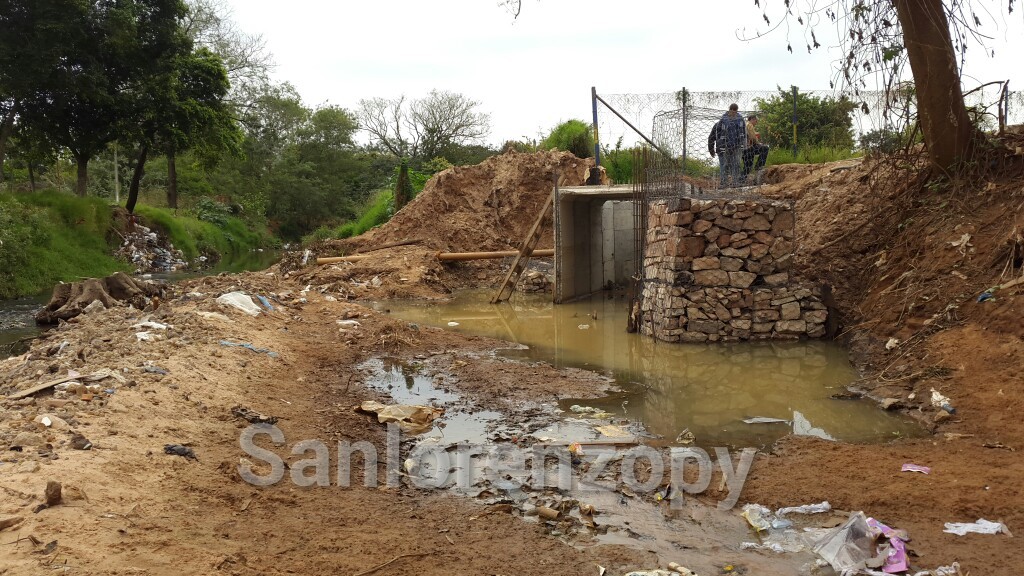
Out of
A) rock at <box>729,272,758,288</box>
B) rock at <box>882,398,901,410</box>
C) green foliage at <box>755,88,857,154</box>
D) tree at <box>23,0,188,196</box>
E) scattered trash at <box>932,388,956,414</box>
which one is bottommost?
rock at <box>882,398,901,410</box>

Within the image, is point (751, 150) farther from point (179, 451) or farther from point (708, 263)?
point (179, 451)

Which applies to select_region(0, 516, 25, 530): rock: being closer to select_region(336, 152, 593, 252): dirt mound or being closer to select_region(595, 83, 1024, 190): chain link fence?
select_region(595, 83, 1024, 190): chain link fence

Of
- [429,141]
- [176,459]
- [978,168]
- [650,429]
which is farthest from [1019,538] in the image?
[429,141]

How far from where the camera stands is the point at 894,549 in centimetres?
390

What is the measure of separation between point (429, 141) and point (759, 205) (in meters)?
36.4

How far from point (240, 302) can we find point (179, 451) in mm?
6469

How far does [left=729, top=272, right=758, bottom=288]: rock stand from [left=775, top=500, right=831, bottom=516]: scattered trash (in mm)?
6346

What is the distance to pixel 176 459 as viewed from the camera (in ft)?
15.5

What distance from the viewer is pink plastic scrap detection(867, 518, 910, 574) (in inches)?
149

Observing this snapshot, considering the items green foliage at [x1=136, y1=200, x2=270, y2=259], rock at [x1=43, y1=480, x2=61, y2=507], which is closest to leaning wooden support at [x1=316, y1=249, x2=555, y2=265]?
green foliage at [x1=136, y1=200, x2=270, y2=259]

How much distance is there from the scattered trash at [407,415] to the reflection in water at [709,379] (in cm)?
151

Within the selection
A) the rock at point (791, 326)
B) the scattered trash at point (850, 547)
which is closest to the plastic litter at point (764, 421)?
the scattered trash at point (850, 547)

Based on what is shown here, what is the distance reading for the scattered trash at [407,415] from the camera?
6.54 m

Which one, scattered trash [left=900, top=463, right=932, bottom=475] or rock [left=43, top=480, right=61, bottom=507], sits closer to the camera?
rock [left=43, top=480, right=61, bottom=507]
